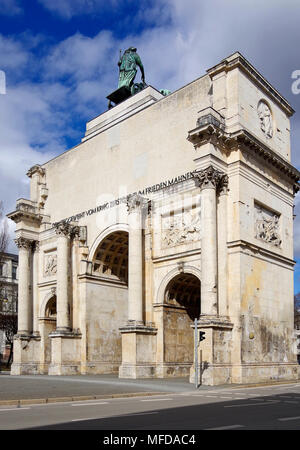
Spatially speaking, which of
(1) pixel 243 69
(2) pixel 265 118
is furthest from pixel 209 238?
(1) pixel 243 69

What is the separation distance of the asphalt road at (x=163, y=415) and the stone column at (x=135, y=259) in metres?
12.5

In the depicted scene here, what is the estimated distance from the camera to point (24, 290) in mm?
38469

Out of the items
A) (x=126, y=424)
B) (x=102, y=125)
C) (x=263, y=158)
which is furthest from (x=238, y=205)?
(x=126, y=424)

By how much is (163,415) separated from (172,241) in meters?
17.7

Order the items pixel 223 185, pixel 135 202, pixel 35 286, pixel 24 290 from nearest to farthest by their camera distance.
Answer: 1. pixel 223 185
2. pixel 135 202
3. pixel 24 290
4. pixel 35 286

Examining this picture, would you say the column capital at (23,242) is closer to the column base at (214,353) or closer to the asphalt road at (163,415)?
the column base at (214,353)

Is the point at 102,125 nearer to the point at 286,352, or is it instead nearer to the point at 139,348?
the point at 139,348

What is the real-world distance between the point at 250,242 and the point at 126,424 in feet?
59.6

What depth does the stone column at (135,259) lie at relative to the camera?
2902cm

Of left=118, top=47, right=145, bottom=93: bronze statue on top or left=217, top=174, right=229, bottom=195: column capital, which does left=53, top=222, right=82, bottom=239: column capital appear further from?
left=217, top=174, right=229, bottom=195: column capital

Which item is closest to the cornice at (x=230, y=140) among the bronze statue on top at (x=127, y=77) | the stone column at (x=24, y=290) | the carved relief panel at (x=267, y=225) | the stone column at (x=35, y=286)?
the carved relief panel at (x=267, y=225)

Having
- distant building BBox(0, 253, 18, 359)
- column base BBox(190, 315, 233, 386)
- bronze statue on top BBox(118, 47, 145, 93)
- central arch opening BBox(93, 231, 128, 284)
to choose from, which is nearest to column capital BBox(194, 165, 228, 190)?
column base BBox(190, 315, 233, 386)

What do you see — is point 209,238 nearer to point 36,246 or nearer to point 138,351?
point 138,351
